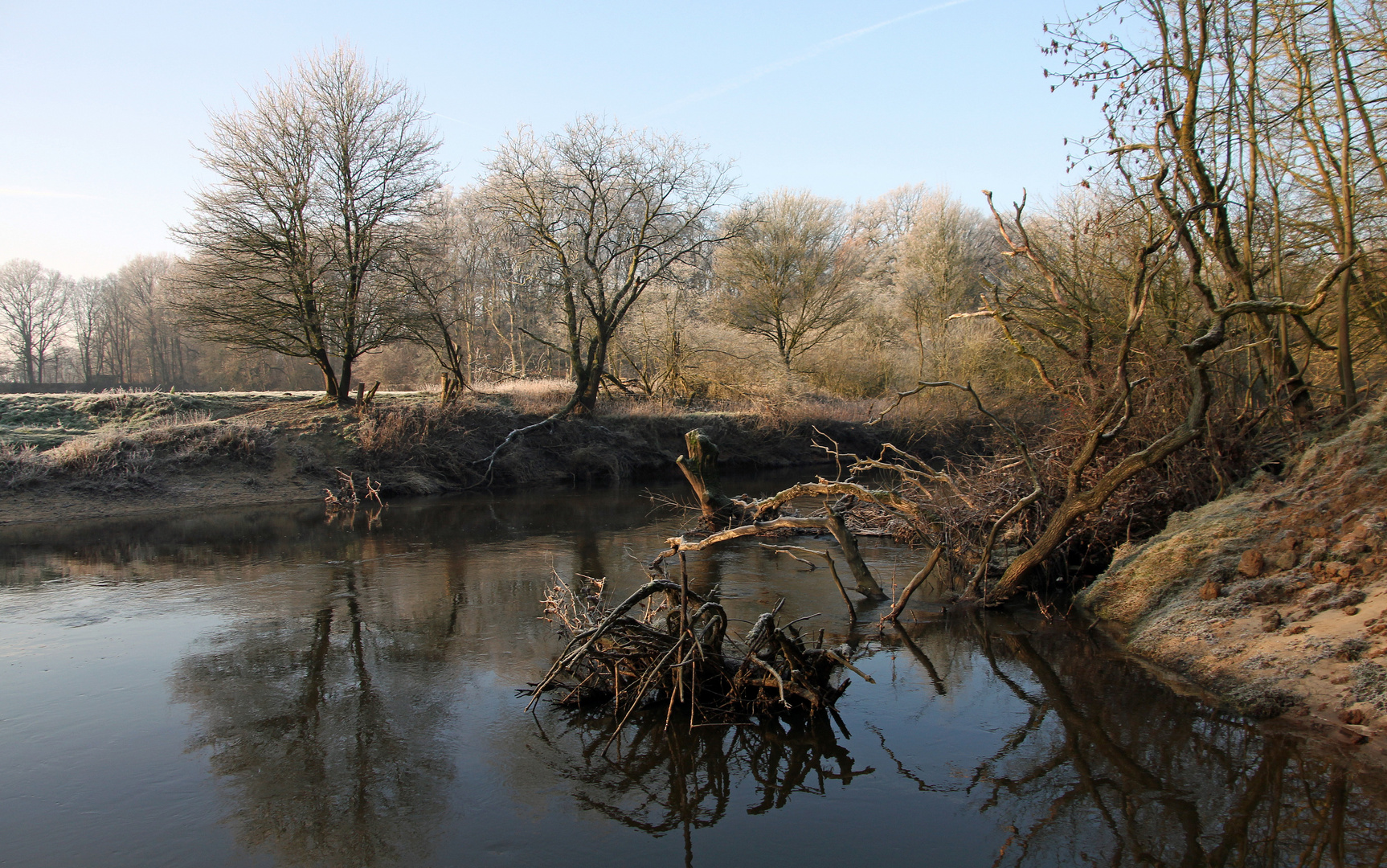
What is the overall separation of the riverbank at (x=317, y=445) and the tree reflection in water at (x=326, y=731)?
1161 centimetres

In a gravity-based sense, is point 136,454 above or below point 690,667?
above

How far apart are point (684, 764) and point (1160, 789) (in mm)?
2874

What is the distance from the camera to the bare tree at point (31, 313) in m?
47.9

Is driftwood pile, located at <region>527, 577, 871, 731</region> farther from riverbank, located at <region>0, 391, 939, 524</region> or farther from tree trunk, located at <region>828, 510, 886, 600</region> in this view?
riverbank, located at <region>0, 391, 939, 524</region>

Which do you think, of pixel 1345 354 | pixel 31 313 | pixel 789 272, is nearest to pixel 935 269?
pixel 789 272

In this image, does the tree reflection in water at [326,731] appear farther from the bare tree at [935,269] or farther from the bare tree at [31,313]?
the bare tree at [31,313]

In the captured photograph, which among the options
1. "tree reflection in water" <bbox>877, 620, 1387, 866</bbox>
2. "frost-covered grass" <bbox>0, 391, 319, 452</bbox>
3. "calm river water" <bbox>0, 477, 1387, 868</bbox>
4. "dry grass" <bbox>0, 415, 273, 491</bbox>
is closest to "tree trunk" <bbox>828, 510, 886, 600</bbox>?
"calm river water" <bbox>0, 477, 1387, 868</bbox>

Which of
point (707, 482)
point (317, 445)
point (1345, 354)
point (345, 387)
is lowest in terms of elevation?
point (707, 482)

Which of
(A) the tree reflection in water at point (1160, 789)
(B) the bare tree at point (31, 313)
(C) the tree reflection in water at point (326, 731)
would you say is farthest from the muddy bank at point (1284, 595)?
(B) the bare tree at point (31, 313)

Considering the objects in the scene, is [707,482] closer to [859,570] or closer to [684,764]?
[859,570]

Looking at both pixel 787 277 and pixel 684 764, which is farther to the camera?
pixel 787 277

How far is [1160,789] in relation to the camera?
4.90m

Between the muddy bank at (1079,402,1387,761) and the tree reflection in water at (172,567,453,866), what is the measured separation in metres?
5.67

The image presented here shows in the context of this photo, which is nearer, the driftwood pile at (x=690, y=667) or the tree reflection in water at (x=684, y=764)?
the tree reflection in water at (x=684, y=764)
